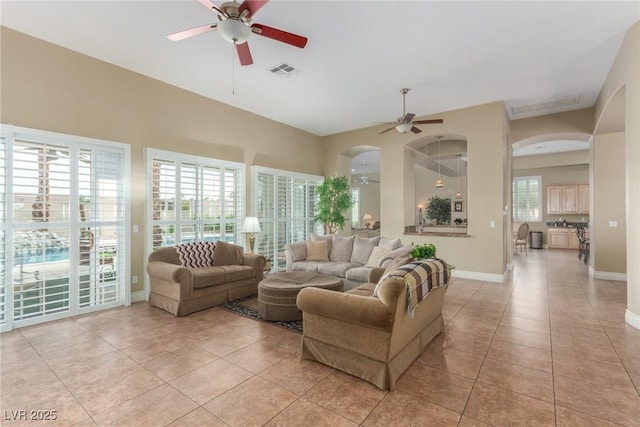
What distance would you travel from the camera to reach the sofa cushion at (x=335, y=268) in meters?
5.16

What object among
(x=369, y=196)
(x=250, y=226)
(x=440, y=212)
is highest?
(x=369, y=196)

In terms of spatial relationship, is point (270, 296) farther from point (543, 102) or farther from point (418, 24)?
point (543, 102)

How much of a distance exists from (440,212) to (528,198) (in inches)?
173

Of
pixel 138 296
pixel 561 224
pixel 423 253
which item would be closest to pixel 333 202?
pixel 423 253

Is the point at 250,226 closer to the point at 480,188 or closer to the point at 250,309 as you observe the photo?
the point at 250,309

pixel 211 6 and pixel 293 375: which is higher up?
pixel 211 6

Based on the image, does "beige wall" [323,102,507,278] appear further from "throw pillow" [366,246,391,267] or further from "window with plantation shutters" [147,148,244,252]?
"window with plantation shutters" [147,148,244,252]

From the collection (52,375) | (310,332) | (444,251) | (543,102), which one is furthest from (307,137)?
(52,375)

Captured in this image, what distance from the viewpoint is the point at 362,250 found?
564cm

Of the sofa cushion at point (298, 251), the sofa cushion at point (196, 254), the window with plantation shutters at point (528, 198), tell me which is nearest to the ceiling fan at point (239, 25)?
the sofa cushion at point (196, 254)

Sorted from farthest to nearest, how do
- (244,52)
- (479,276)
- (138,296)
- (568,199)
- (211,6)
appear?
1. (568,199)
2. (479,276)
3. (138,296)
4. (244,52)
5. (211,6)

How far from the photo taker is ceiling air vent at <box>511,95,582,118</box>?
5.88 meters

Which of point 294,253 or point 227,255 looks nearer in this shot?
point 227,255

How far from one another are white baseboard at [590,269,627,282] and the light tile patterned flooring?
2767 mm
